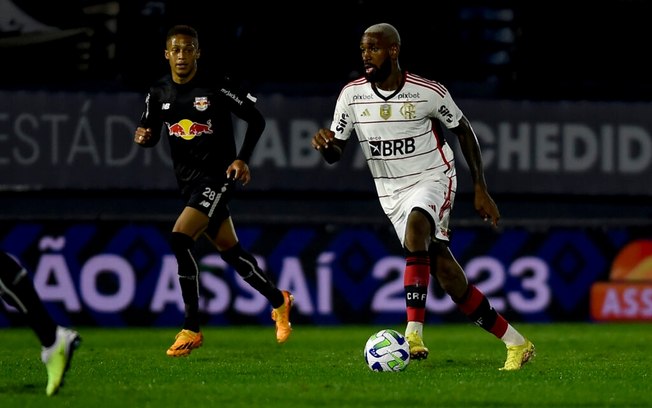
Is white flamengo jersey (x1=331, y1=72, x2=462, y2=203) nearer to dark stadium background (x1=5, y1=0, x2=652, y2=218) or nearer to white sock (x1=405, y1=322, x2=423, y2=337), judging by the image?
white sock (x1=405, y1=322, x2=423, y2=337)

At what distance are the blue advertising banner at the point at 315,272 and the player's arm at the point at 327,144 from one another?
17.6 feet

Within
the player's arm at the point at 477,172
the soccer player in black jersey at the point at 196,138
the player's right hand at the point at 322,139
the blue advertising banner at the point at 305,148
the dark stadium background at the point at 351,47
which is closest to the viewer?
the player's arm at the point at 477,172

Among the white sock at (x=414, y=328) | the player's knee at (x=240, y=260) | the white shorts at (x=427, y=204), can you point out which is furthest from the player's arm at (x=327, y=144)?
the player's knee at (x=240, y=260)

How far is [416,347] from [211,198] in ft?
6.63

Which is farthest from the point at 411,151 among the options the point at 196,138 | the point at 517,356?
the point at 196,138

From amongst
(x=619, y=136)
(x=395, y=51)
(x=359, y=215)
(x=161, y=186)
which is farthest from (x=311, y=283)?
(x=395, y=51)

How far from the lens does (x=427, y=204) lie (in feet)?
25.6

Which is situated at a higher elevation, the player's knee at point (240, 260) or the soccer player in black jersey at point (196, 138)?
the soccer player in black jersey at point (196, 138)

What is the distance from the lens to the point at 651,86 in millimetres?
14117

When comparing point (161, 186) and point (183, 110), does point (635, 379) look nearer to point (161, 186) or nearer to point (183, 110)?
point (183, 110)

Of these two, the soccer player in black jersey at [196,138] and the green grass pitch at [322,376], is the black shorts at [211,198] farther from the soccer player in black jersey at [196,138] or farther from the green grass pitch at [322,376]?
the green grass pitch at [322,376]

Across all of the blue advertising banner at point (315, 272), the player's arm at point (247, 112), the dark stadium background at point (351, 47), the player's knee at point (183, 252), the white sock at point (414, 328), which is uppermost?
the dark stadium background at point (351, 47)

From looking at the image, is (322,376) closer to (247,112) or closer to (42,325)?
(42,325)

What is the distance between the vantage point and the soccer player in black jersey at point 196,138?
344 inches
